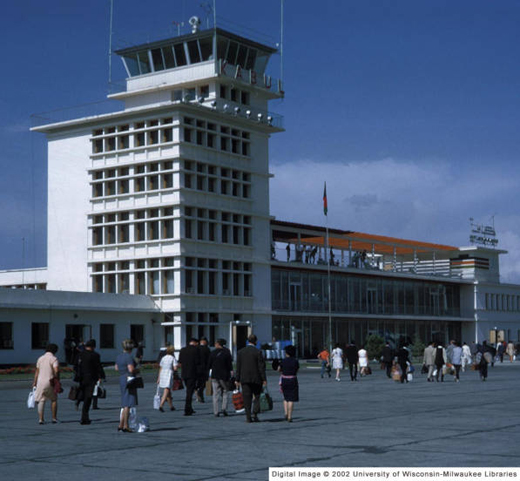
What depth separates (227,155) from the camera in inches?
2756

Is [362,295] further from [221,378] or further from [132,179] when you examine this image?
[221,378]

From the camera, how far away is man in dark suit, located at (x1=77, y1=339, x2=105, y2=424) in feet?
66.1

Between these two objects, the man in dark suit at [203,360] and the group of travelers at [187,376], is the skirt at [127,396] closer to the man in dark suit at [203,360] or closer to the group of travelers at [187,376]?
the group of travelers at [187,376]

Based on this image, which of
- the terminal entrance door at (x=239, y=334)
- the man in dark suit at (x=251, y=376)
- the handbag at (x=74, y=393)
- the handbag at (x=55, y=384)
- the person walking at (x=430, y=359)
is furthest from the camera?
the terminal entrance door at (x=239, y=334)

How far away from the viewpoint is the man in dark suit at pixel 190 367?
22.7 metres

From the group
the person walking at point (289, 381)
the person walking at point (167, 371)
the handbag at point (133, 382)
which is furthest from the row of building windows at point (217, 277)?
the handbag at point (133, 382)

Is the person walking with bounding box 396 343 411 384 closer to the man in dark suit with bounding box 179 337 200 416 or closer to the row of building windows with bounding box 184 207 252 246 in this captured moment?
the man in dark suit with bounding box 179 337 200 416

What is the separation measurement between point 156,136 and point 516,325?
179 feet

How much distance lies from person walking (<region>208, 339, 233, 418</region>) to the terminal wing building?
38.1 meters

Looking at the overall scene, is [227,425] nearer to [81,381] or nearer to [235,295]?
[81,381]

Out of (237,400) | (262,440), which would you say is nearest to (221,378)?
(237,400)

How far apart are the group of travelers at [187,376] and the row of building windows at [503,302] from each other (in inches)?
3171

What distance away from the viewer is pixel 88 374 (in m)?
20.5

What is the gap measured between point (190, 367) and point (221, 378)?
1.08 metres
